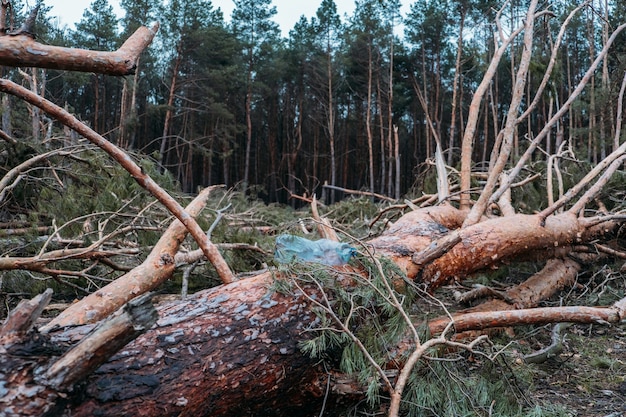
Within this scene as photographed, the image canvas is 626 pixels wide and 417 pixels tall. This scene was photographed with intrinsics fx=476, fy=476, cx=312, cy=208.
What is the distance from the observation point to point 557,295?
12.9ft

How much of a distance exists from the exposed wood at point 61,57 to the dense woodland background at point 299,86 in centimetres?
1636

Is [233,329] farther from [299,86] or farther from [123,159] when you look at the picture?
[299,86]

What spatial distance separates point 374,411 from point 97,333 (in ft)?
4.22

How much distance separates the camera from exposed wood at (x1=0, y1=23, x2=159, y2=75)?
3.59 feet

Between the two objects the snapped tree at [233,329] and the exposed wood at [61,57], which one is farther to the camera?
the snapped tree at [233,329]

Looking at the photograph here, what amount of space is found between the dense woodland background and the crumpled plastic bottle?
15.1m

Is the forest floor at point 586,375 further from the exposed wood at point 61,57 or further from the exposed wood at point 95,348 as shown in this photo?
the exposed wood at point 61,57

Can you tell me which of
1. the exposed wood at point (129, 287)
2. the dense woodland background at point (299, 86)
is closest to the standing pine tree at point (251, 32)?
the dense woodland background at point (299, 86)

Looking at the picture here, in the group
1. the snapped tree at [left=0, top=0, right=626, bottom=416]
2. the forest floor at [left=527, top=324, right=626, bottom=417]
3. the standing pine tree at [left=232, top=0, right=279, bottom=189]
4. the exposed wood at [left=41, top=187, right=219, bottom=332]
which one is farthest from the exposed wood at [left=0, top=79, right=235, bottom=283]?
the standing pine tree at [left=232, top=0, right=279, bottom=189]

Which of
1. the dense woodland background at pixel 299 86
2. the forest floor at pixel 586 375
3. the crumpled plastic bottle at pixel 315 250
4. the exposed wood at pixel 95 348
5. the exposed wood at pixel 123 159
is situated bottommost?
the forest floor at pixel 586 375

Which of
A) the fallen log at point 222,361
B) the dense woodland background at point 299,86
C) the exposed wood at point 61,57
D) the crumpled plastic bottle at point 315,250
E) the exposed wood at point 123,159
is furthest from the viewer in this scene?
the dense woodland background at point 299,86

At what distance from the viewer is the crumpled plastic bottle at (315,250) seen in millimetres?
2375

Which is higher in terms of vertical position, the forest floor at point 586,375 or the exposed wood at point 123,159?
the exposed wood at point 123,159

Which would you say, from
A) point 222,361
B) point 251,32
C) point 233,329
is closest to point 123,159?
point 233,329
